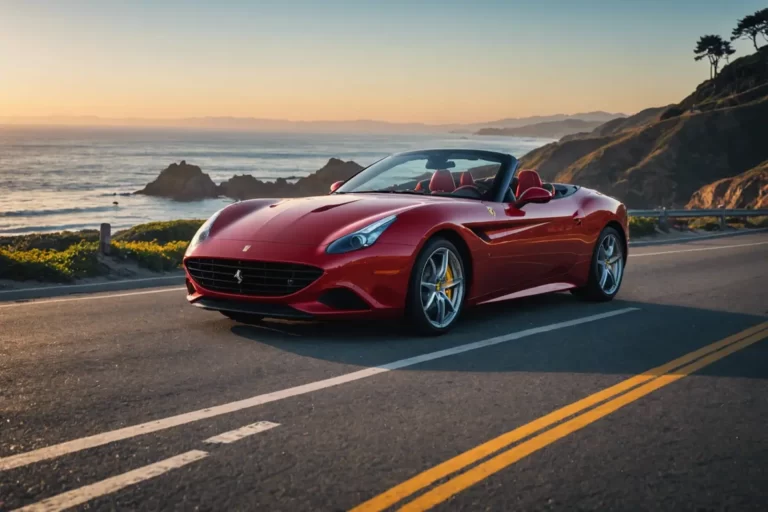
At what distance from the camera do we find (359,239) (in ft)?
23.0

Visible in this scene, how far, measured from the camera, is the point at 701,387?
5941 millimetres

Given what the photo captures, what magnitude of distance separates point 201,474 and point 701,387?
3.48 m

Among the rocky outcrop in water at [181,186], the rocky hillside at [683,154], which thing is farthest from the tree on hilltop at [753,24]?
the rocky outcrop in water at [181,186]

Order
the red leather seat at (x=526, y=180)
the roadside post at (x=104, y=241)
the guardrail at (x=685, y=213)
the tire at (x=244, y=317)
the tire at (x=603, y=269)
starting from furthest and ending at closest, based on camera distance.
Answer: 1. the guardrail at (x=685, y=213)
2. the roadside post at (x=104, y=241)
3. the tire at (x=603, y=269)
4. the red leather seat at (x=526, y=180)
5. the tire at (x=244, y=317)

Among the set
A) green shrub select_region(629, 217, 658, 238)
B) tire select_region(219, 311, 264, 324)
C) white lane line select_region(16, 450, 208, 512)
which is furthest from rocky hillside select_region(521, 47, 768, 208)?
white lane line select_region(16, 450, 208, 512)

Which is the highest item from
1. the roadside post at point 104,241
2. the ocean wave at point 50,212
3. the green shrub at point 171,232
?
the roadside post at point 104,241

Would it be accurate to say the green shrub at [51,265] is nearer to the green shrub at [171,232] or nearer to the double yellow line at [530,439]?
the double yellow line at [530,439]

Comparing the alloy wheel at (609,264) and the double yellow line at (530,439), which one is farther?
the alloy wheel at (609,264)

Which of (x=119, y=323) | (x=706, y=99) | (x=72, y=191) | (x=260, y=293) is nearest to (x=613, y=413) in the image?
(x=260, y=293)

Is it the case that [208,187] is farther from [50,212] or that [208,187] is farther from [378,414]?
[378,414]

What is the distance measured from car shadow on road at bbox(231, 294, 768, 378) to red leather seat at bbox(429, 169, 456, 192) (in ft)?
4.00

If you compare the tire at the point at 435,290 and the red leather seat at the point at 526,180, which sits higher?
the red leather seat at the point at 526,180

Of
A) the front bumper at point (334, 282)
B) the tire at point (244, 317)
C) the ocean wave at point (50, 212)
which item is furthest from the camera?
the ocean wave at point (50, 212)

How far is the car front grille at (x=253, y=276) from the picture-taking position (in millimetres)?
6910
